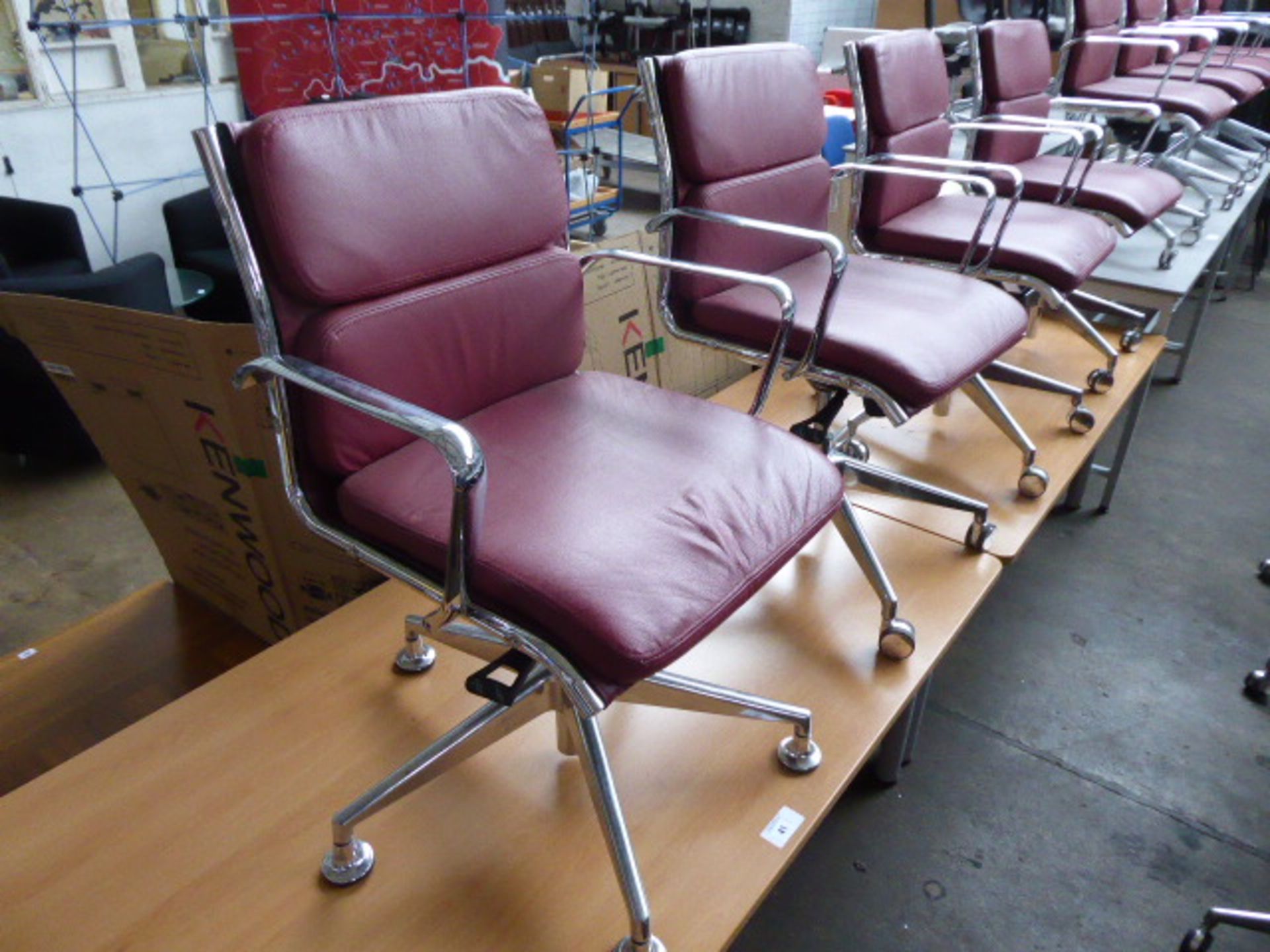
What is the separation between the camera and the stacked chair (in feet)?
A: 9.45

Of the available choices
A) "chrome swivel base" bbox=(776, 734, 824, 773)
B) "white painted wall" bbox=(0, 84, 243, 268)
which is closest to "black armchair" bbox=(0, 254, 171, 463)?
"white painted wall" bbox=(0, 84, 243, 268)

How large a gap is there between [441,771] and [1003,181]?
210 cm

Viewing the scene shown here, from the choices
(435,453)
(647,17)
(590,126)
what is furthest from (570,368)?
(647,17)

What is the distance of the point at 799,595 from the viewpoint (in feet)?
4.60

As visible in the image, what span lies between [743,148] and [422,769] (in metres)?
1.14

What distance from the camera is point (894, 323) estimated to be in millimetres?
1425

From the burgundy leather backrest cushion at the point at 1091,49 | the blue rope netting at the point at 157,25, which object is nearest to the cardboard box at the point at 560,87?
the blue rope netting at the point at 157,25

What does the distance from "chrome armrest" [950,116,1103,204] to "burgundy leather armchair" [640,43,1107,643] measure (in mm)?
652

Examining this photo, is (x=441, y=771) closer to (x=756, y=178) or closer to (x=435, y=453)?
(x=435, y=453)

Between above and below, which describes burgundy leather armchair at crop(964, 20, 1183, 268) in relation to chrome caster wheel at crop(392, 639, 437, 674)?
above

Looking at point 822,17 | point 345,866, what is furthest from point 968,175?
point 822,17

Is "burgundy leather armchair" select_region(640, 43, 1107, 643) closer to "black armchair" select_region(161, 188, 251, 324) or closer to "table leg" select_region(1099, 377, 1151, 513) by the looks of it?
"table leg" select_region(1099, 377, 1151, 513)

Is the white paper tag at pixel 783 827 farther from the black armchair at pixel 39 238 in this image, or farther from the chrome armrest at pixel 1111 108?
the black armchair at pixel 39 238

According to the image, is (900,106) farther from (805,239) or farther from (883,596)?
(883,596)
